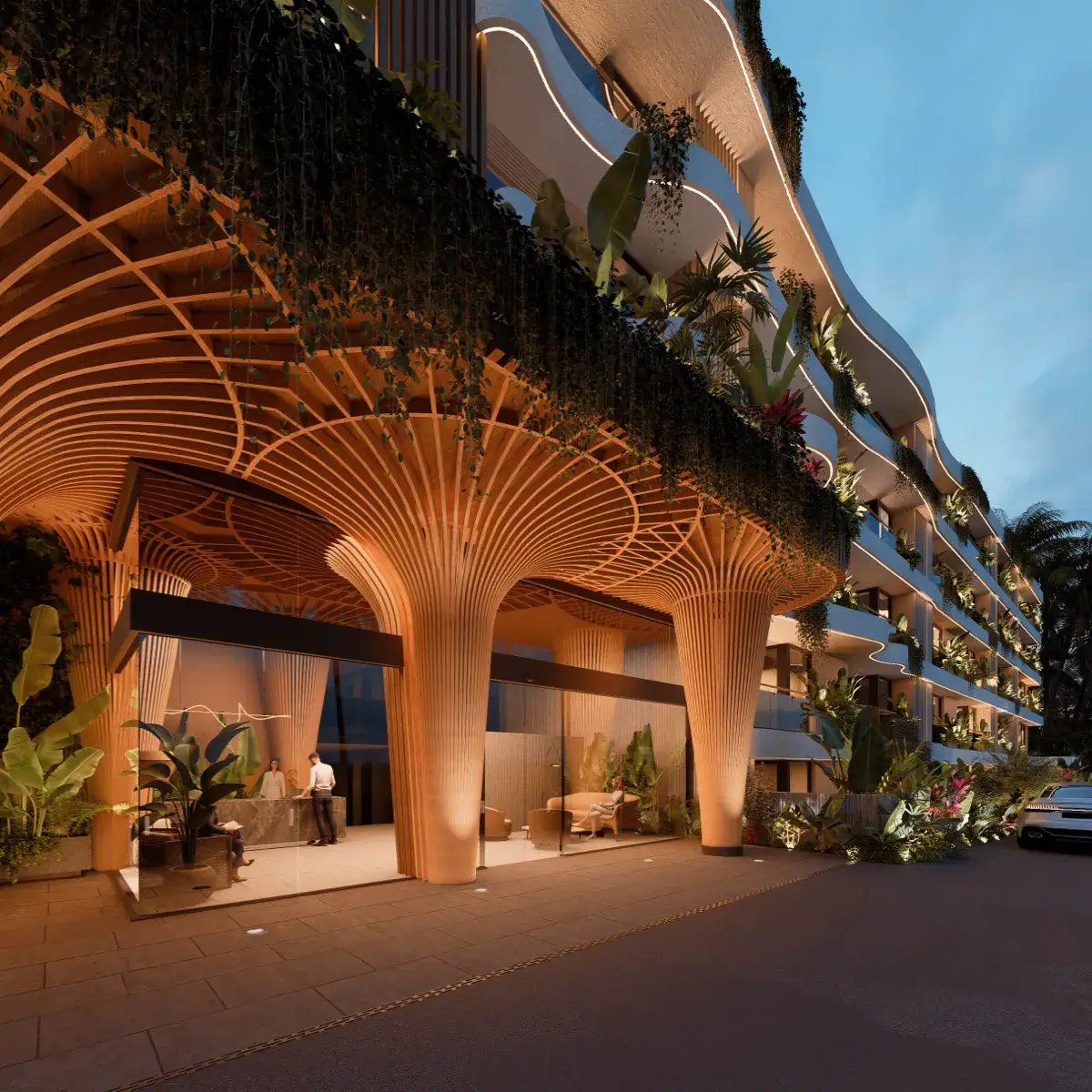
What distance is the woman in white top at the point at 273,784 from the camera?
28.6 feet

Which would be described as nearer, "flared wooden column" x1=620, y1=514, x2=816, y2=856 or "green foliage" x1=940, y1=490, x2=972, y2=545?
"flared wooden column" x1=620, y1=514, x2=816, y2=856

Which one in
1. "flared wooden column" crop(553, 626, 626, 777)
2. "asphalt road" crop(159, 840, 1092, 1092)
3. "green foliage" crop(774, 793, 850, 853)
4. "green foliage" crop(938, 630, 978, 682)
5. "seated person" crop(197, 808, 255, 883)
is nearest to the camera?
"asphalt road" crop(159, 840, 1092, 1092)

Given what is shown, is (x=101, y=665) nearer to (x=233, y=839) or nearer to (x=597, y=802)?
(x=233, y=839)

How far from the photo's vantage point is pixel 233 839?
28.0 feet

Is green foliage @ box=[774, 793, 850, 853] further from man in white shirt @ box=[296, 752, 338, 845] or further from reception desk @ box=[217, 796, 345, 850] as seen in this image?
reception desk @ box=[217, 796, 345, 850]

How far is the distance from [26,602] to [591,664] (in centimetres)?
867

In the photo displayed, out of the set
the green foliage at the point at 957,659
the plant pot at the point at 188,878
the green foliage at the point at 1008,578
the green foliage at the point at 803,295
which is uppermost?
the green foliage at the point at 803,295

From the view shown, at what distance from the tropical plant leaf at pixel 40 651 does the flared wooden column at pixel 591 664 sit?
23.1 ft

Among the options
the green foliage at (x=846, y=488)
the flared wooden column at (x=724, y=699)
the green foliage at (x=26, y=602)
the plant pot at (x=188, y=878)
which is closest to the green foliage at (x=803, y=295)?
the green foliage at (x=846, y=488)

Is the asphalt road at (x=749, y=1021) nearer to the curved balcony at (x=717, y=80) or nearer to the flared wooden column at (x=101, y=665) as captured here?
the flared wooden column at (x=101, y=665)

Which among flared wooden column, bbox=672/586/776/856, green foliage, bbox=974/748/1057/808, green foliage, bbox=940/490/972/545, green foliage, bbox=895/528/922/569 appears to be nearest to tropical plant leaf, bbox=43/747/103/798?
flared wooden column, bbox=672/586/776/856

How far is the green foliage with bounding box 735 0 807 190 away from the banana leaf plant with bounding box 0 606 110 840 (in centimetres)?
1645

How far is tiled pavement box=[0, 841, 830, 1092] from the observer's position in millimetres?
4621

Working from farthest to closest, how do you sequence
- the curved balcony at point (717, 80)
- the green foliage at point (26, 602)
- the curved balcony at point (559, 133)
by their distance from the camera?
the curved balcony at point (717, 80), the curved balcony at point (559, 133), the green foliage at point (26, 602)
